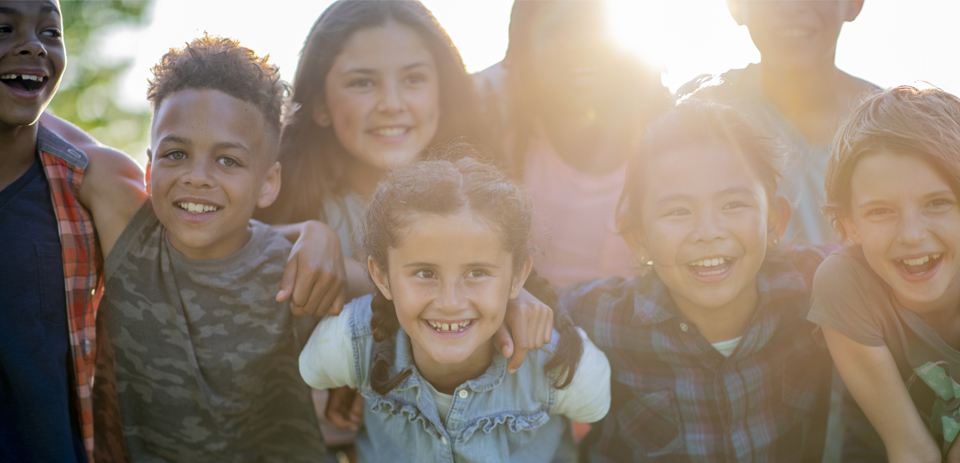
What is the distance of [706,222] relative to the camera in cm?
200

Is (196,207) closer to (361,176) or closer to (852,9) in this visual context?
(361,176)

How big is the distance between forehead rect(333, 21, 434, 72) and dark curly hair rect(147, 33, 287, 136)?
453 millimetres

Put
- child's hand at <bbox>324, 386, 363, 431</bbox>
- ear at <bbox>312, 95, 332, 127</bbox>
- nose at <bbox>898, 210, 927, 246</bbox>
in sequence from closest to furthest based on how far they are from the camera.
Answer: nose at <bbox>898, 210, 927, 246</bbox> → child's hand at <bbox>324, 386, 363, 431</bbox> → ear at <bbox>312, 95, 332, 127</bbox>

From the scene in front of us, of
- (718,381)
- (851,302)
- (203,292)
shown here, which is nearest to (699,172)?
→ (851,302)

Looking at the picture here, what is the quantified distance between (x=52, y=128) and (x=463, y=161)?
1.55 metres

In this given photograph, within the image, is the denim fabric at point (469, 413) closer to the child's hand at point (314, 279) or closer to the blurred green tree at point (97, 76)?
the child's hand at point (314, 279)

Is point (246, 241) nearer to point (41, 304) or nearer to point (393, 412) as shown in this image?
point (41, 304)

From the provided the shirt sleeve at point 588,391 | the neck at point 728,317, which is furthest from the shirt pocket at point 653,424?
the neck at point 728,317

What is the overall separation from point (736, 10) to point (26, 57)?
2880 mm

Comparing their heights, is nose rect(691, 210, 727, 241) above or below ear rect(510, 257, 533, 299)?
above

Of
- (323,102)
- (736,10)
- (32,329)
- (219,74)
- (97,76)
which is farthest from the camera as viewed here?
(97,76)

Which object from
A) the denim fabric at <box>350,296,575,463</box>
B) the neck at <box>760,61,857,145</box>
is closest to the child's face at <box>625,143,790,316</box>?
the denim fabric at <box>350,296,575,463</box>

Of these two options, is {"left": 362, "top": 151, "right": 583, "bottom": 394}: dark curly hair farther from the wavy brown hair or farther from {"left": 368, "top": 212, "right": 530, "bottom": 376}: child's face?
the wavy brown hair

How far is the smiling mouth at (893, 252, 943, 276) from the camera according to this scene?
5.82 ft
